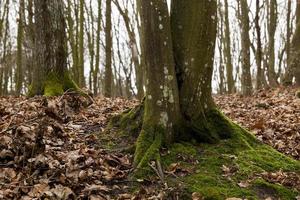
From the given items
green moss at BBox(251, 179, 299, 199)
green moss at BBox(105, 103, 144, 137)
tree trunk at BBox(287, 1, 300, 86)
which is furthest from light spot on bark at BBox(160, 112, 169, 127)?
tree trunk at BBox(287, 1, 300, 86)

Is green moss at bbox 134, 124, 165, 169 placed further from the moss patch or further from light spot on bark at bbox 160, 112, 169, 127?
the moss patch

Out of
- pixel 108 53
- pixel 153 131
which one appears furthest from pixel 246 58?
pixel 153 131

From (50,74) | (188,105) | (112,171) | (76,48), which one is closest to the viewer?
(112,171)

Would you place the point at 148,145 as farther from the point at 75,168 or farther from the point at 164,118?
the point at 75,168

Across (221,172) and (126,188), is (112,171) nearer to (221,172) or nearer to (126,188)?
(126,188)

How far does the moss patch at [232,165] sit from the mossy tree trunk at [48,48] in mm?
4778

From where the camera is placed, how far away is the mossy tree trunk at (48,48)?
30.2 ft

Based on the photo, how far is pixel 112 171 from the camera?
4.76 meters

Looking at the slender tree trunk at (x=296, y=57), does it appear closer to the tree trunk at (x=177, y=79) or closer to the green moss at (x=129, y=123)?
the tree trunk at (x=177, y=79)

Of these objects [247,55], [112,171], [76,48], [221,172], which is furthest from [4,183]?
[76,48]

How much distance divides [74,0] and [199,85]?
17.2m

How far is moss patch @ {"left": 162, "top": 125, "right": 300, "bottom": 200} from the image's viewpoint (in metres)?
4.51

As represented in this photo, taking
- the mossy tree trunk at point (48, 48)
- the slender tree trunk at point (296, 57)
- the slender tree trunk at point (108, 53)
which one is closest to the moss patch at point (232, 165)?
the mossy tree trunk at point (48, 48)

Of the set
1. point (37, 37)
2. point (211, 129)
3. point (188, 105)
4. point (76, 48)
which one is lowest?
point (211, 129)
